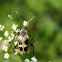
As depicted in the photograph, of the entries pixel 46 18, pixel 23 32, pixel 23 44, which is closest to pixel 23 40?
pixel 23 44

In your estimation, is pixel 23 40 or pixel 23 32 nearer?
pixel 23 40

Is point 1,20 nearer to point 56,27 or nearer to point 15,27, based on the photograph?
point 15,27

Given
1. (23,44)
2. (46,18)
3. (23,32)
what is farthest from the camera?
(46,18)

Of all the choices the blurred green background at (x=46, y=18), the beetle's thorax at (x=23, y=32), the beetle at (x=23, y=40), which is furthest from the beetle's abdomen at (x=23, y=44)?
the blurred green background at (x=46, y=18)

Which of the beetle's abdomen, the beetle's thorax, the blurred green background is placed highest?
the blurred green background

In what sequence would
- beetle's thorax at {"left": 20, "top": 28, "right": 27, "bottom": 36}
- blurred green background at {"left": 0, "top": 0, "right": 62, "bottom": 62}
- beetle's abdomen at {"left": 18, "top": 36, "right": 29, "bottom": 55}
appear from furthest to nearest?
blurred green background at {"left": 0, "top": 0, "right": 62, "bottom": 62} → beetle's thorax at {"left": 20, "top": 28, "right": 27, "bottom": 36} → beetle's abdomen at {"left": 18, "top": 36, "right": 29, "bottom": 55}

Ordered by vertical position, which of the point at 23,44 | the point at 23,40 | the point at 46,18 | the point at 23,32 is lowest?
the point at 23,44

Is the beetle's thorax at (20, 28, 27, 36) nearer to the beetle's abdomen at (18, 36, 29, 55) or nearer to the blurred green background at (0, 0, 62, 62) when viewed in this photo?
the beetle's abdomen at (18, 36, 29, 55)

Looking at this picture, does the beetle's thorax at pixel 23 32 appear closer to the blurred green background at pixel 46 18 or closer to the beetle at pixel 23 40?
the beetle at pixel 23 40

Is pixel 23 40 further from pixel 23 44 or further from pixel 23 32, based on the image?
pixel 23 32

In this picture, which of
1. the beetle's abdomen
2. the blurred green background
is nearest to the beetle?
the beetle's abdomen

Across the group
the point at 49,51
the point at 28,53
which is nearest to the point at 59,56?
the point at 49,51
